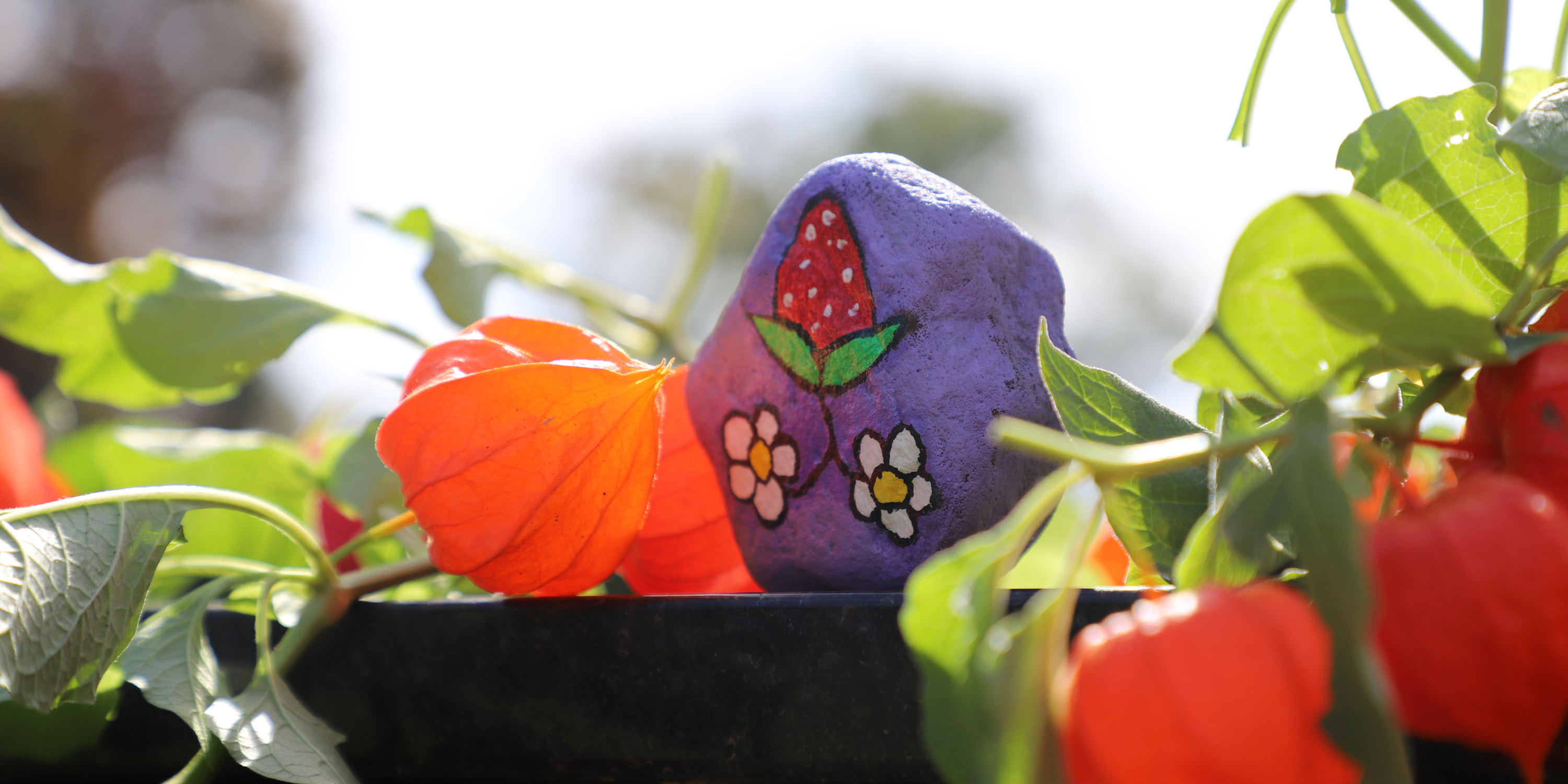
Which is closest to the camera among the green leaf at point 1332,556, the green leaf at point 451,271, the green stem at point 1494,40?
the green leaf at point 1332,556

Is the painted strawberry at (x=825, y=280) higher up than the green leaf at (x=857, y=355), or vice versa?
the painted strawberry at (x=825, y=280)

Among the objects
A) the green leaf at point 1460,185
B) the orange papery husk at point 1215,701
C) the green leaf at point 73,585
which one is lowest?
the green leaf at point 73,585

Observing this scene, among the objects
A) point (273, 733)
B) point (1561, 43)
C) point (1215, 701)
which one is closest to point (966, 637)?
point (1215, 701)

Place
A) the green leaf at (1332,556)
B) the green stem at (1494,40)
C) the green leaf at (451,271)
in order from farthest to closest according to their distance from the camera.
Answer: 1. the green leaf at (451,271)
2. the green stem at (1494,40)
3. the green leaf at (1332,556)

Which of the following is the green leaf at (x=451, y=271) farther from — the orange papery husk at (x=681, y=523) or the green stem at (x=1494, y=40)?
the green stem at (x=1494, y=40)

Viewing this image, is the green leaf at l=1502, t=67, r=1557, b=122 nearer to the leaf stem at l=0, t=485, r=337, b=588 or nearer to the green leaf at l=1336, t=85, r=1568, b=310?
the green leaf at l=1336, t=85, r=1568, b=310

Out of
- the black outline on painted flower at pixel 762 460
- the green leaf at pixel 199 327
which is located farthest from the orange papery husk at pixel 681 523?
the green leaf at pixel 199 327

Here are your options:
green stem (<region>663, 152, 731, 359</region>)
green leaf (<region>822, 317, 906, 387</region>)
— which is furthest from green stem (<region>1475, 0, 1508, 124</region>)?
green stem (<region>663, 152, 731, 359</region>)
